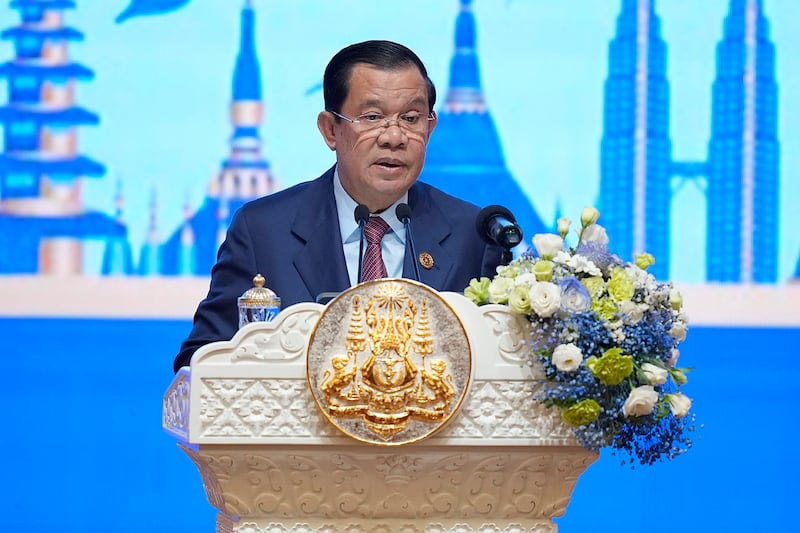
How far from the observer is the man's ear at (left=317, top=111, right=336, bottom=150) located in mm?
2957

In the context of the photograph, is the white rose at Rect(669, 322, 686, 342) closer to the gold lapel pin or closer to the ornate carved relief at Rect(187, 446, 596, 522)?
the ornate carved relief at Rect(187, 446, 596, 522)

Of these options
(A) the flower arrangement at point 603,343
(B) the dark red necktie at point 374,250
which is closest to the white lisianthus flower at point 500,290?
(A) the flower arrangement at point 603,343

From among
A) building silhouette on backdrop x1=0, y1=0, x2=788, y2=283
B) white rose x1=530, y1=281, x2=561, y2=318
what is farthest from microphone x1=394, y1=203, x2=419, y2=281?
building silhouette on backdrop x1=0, y1=0, x2=788, y2=283

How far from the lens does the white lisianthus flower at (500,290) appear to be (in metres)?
2.40

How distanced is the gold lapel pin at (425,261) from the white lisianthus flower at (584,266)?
1.52ft

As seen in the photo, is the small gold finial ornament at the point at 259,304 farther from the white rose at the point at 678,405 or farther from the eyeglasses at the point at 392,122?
the white rose at the point at 678,405

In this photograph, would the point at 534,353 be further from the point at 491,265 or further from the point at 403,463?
the point at 491,265

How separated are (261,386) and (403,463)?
0.30 meters

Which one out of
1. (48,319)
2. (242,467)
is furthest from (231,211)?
(242,467)

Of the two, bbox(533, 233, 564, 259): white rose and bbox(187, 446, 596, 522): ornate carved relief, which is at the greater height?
bbox(533, 233, 564, 259): white rose

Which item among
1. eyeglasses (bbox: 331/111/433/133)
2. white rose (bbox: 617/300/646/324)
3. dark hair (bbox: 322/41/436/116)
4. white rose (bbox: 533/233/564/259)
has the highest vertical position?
dark hair (bbox: 322/41/436/116)

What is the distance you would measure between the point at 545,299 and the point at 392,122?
0.68 m

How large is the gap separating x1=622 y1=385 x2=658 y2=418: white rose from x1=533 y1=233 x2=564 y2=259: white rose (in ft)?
1.03

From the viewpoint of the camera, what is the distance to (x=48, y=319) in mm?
4668
